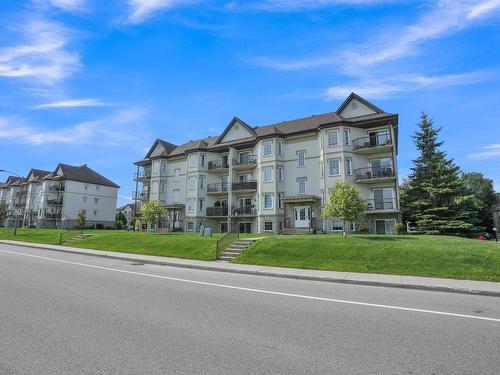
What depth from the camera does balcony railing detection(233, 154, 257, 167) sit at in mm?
39188

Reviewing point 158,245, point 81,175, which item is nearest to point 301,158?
point 158,245

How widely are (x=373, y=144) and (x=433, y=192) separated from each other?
7415 mm

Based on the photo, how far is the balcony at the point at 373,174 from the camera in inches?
1229

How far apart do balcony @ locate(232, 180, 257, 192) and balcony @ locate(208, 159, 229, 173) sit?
3.00 meters

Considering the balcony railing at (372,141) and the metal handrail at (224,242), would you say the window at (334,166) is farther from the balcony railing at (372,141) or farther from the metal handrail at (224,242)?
the metal handrail at (224,242)

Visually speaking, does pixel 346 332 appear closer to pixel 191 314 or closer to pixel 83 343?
pixel 191 314

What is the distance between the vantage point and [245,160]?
40781 mm

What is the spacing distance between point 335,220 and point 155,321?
27687 millimetres

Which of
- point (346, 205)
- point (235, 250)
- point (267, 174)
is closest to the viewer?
point (235, 250)

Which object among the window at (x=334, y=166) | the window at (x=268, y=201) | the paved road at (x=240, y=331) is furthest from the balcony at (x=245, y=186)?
the paved road at (x=240, y=331)

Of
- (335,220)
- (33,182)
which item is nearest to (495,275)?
(335,220)

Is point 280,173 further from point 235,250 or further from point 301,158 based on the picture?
point 235,250

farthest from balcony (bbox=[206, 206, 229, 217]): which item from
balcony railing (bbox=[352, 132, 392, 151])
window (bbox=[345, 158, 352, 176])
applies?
balcony railing (bbox=[352, 132, 392, 151])

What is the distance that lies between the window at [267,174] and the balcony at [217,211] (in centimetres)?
664
